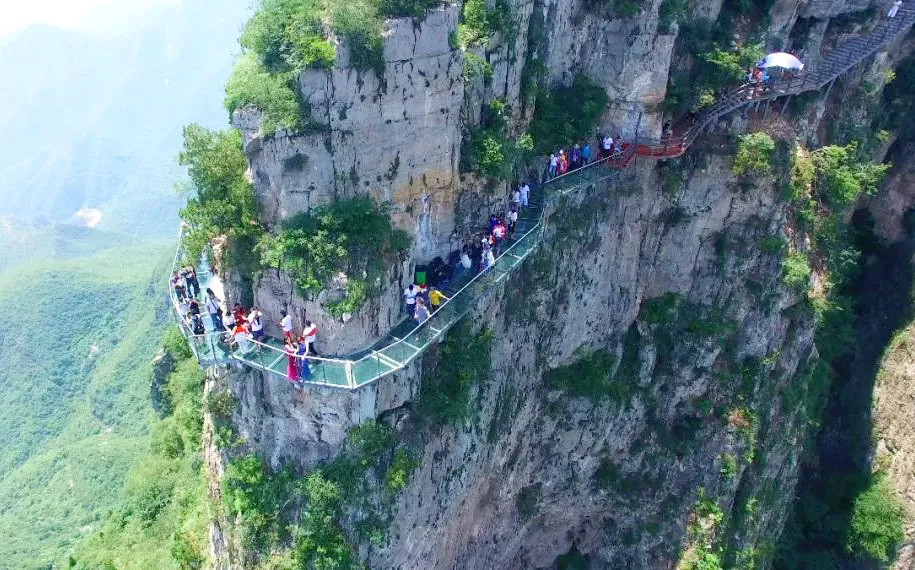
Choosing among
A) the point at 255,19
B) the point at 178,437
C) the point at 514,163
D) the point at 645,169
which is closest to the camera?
the point at 255,19

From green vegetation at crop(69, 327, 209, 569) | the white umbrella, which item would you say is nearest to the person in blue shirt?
the white umbrella

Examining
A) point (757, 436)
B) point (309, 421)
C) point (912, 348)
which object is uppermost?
point (309, 421)

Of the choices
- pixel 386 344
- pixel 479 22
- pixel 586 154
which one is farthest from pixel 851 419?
pixel 479 22

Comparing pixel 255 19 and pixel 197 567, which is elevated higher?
pixel 255 19

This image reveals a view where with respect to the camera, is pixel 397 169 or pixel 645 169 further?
pixel 645 169

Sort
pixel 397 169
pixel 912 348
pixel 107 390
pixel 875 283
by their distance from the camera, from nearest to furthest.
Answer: pixel 397 169 < pixel 912 348 < pixel 875 283 < pixel 107 390

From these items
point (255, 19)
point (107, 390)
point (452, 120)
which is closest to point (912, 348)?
point (452, 120)

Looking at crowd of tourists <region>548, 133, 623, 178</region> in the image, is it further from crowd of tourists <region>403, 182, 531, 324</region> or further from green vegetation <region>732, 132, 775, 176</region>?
green vegetation <region>732, 132, 775, 176</region>

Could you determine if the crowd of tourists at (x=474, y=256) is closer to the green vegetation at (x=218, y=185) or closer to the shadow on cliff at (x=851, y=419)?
the green vegetation at (x=218, y=185)

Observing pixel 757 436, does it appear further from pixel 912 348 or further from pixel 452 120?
pixel 452 120
